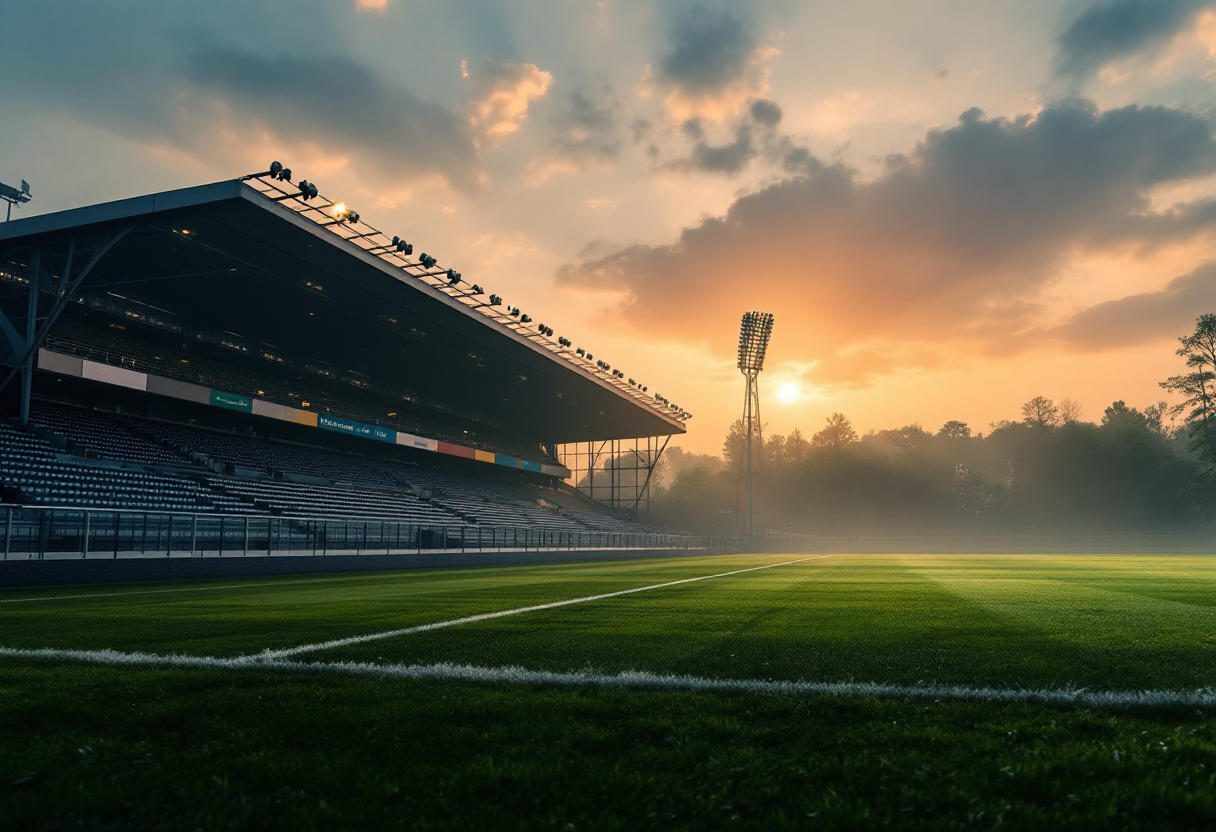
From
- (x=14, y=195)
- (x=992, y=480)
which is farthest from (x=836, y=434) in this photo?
(x=14, y=195)

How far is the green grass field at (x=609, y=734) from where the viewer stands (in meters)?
1.98

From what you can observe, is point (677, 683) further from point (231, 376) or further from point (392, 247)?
point (231, 376)

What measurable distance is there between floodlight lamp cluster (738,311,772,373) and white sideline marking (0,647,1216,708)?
165ft

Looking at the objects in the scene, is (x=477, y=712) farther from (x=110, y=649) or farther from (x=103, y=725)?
(x=110, y=649)

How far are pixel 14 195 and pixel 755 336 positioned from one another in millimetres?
42049

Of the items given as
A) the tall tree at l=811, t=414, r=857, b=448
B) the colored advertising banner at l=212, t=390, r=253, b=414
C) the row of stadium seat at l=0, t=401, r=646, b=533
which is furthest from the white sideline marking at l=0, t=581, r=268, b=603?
the tall tree at l=811, t=414, r=857, b=448

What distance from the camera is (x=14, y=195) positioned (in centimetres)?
2342

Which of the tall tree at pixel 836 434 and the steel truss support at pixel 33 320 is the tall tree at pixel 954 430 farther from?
the steel truss support at pixel 33 320

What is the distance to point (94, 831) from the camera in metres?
1.91

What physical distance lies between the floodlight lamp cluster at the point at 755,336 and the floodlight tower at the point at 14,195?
135 feet

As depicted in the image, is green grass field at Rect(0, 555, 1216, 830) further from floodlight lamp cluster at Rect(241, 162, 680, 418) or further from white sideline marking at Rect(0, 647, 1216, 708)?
floodlight lamp cluster at Rect(241, 162, 680, 418)

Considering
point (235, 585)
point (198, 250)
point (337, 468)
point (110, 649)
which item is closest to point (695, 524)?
point (337, 468)

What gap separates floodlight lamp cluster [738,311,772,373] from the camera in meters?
52.8

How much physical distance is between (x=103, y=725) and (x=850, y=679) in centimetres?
329
